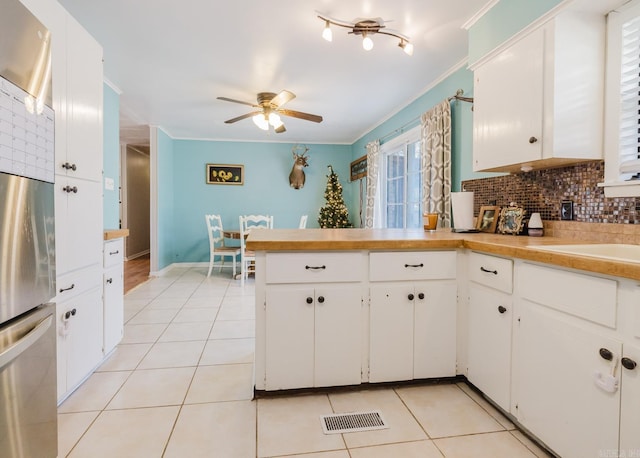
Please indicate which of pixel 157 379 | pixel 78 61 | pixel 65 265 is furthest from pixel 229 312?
pixel 78 61

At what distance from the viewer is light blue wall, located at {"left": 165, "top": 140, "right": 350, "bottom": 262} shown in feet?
20.1

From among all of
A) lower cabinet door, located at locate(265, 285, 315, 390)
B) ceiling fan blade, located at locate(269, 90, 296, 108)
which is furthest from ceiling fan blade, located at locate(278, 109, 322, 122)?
lower cabinet door, located at locate(265, 285, 315, 390)

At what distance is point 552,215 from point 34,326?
7.98 ft

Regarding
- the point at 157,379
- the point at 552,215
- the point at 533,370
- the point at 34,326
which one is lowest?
the point at 157,379

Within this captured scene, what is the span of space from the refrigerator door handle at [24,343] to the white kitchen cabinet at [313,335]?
895 mm

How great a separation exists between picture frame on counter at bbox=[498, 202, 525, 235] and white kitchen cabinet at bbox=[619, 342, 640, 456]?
1194mm

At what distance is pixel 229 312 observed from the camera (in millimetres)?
3367

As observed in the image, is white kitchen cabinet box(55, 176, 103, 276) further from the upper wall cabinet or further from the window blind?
the window blind

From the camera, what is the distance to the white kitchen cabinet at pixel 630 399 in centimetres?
102

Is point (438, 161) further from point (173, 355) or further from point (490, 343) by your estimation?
point (173, 355)

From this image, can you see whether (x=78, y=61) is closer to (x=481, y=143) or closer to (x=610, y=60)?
(x=481, y=143)

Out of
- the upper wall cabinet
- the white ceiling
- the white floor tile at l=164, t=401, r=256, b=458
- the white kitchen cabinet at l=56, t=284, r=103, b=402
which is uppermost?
the white ceiling

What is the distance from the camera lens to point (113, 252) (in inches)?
90.0

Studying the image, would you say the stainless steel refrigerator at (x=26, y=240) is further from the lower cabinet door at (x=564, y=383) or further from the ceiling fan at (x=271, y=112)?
the ceiling fan at (x=271, y=112)
